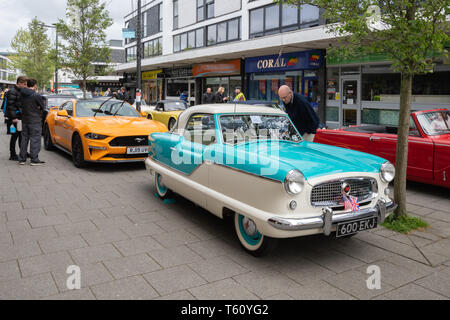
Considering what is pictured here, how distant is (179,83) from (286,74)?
1246 cm

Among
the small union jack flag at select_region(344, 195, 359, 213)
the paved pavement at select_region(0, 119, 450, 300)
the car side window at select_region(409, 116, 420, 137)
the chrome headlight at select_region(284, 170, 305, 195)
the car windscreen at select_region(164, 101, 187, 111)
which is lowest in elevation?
the paved pavement at select_region(0, 119, 450, 300)

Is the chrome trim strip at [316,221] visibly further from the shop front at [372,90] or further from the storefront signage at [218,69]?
the storefront signage at [218,69]

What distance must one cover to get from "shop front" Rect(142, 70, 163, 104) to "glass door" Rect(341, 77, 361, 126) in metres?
18.9

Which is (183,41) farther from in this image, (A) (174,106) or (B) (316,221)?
(B) (316,221)

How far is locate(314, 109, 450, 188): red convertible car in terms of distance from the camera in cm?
626

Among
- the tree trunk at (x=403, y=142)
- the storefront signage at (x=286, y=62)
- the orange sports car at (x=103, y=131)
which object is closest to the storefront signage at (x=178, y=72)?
the storefront signage at (x=286, y=62)

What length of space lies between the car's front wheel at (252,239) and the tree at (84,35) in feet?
77.0

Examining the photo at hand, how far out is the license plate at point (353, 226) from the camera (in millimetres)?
3607

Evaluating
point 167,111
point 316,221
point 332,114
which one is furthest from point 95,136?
point 332,114

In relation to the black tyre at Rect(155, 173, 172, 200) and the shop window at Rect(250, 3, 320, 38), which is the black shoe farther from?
the shop window at Rect(250, 3, 320, 38)

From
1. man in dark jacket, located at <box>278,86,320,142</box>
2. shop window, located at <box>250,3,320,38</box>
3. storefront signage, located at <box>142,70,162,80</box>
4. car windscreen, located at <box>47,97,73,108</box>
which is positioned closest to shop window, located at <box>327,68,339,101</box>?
shop window, located at <box>250,3,320,38</box>

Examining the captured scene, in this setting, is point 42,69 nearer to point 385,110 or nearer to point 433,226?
point 385,110

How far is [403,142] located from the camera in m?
5.02
